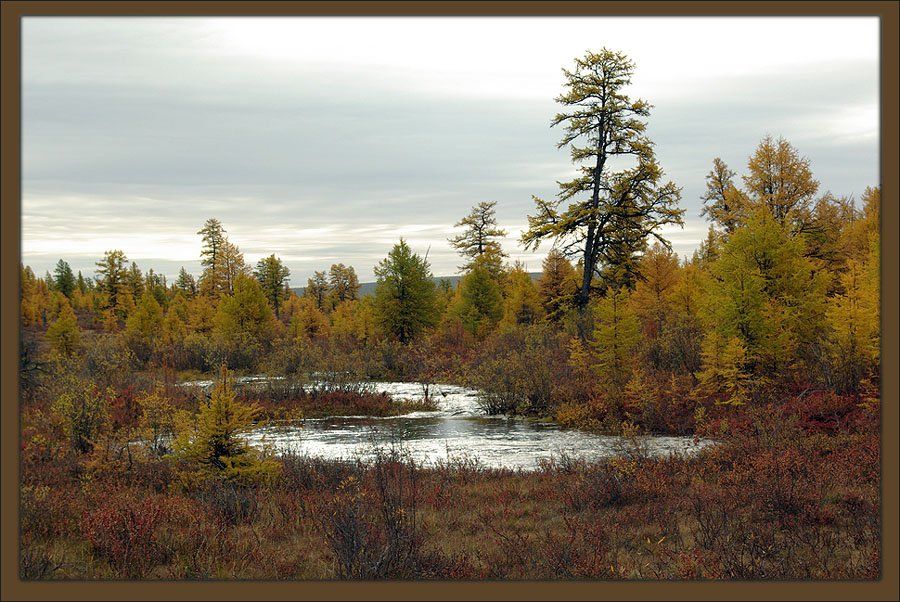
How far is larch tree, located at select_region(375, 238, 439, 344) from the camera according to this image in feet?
127

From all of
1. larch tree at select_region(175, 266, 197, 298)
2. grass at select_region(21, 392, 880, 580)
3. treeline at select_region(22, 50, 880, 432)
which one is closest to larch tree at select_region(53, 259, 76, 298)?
larch tree at select_region(175, 266, 197, 298)

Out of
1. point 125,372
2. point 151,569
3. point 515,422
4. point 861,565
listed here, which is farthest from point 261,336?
point 861,565

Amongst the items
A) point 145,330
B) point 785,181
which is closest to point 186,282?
point 145,330

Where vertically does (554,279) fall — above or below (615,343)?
above

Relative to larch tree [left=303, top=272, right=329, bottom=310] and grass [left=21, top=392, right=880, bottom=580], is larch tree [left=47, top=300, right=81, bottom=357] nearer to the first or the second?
grass [left=21, top=392, right=880, bottom=580]

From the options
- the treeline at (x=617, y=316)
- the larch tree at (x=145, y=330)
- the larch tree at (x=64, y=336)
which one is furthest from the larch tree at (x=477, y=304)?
the larch tree at (x=64, y=336)

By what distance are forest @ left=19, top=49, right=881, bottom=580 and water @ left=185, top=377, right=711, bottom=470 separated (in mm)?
801

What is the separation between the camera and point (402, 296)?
39.2 metres

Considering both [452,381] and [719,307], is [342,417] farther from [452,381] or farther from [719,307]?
[719,307]

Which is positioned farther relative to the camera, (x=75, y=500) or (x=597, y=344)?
(x=597, y=344)

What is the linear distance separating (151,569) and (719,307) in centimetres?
1669

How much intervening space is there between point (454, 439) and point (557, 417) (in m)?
4.43

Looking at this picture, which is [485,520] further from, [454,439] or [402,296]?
[402,296]

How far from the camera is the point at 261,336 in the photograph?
1583 inches
